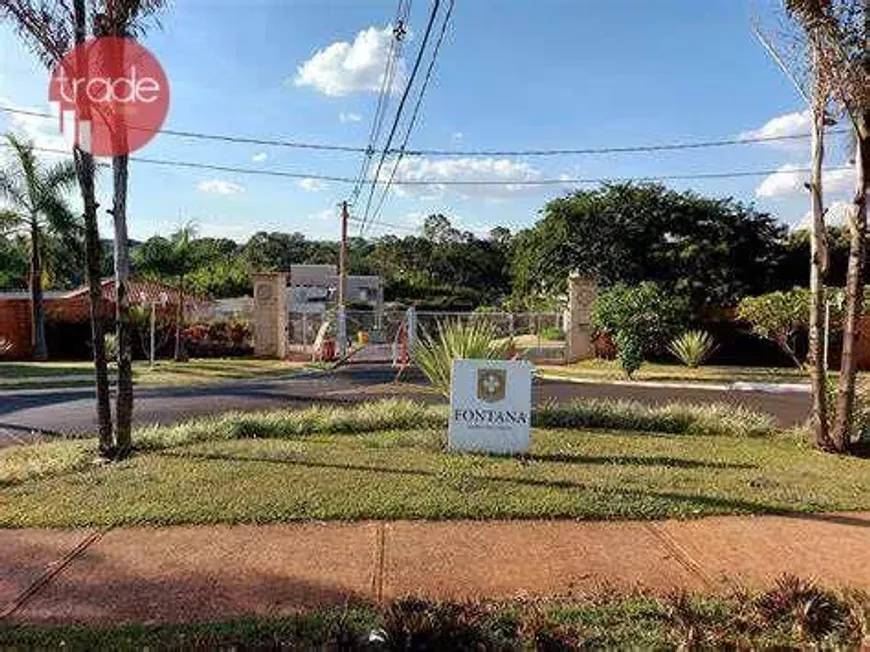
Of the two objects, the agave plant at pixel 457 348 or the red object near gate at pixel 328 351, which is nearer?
the agave plant at pixel 457 348

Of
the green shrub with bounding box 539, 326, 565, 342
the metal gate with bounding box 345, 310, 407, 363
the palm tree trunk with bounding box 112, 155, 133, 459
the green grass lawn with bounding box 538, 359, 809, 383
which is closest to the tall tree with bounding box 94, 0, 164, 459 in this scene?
the palm tree trunk with bounding box 112, 155, 133, 459

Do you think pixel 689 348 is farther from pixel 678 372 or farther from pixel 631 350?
pixel 631 350

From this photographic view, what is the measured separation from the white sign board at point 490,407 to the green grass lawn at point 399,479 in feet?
0.98

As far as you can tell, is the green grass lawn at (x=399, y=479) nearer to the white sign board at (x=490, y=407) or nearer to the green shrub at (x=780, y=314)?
the white sign board at (x=490, y=407)

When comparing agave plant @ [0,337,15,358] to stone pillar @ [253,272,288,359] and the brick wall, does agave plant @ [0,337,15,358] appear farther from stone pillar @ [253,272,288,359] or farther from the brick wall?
stone pillar @ [253,272,288,359]

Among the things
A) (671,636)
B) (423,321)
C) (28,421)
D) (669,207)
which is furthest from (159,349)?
(671,636)

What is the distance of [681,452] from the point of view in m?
8.69

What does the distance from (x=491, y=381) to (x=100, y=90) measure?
4.60 metres

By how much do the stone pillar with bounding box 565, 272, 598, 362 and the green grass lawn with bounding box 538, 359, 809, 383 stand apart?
404 mm

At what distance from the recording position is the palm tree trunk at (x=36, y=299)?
90.6 feet

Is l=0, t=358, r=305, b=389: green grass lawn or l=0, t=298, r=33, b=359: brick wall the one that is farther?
l=0, t=298, r=33, b=359: brick wall

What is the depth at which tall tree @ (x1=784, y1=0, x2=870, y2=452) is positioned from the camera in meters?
8.65

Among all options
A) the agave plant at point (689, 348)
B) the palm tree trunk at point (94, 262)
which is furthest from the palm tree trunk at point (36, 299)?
the palm tree trunk at point (94, 262)

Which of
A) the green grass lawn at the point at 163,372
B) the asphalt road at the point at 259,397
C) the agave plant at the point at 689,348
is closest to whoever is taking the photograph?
the asphalt road at the point at 259,397
